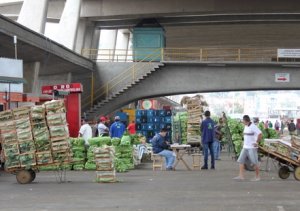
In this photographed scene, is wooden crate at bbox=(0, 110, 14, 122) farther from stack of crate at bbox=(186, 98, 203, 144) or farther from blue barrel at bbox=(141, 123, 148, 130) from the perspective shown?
blue barrel at bbox=(141, 123, 148, 130)

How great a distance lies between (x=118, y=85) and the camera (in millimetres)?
42375

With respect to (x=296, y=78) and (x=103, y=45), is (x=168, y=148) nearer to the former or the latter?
(x=296, y=78)

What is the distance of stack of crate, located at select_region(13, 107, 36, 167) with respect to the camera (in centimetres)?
1517

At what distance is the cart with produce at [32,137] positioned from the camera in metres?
15.2

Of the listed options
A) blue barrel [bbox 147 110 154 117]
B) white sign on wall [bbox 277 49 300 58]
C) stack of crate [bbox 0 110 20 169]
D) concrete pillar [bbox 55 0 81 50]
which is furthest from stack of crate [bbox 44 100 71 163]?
white sign on wall [bbox 277 49 300 58]

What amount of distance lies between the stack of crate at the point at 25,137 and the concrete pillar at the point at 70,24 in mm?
26206

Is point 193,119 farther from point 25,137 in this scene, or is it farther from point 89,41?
point 89,41

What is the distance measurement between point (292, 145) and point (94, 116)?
84.7 ft

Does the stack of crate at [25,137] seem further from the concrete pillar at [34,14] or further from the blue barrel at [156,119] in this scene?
the concrete pillar at [34,14]

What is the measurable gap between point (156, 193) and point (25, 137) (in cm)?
429

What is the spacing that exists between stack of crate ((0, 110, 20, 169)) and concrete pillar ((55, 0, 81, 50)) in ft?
85.9

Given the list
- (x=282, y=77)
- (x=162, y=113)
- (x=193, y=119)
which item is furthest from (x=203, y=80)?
(x=193, y=119)

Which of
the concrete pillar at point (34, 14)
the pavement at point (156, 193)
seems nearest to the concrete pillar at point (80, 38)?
the concrete pillar at point (34, 14)

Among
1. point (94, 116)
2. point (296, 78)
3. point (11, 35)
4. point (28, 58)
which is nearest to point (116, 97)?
point (94, 116)
